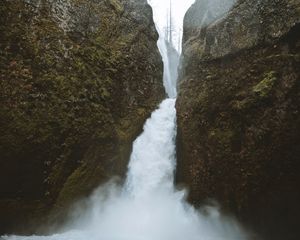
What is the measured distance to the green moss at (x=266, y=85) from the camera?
7.57 meters

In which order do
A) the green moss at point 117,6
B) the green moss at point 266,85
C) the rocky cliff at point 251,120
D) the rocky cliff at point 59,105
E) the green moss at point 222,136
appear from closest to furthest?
the rocky cliff at point 251,120, the green moss at point 266,85, the rocky cliff at point 59,105, the green moss at point 222,136, the green moss at point 117,6

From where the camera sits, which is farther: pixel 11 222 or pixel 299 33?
pixel 11 222

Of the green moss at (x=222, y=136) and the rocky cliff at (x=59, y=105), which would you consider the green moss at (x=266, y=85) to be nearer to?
the green moss at (x=222, y=136)

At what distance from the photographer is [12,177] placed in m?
7.65

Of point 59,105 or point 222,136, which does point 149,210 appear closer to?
point 222,136

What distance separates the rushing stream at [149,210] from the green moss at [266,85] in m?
3.33

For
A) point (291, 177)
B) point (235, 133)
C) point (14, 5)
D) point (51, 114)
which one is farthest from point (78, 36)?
point (291, 177)

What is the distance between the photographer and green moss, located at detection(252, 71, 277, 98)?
7566 mm

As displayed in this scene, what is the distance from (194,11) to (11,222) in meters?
11.5

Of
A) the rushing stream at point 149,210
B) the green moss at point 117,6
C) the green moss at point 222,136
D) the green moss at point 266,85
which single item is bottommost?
the rushing stream at point 149,210

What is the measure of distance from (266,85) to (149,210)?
4866mm

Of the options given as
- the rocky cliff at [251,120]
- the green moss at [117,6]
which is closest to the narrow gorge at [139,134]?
the rocky cliff at [251,120]

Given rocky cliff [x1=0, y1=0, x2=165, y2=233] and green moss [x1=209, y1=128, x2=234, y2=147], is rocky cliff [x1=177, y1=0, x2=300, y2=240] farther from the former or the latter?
rocky cliff [x1=0, y1=0, x2=165, y2=233]

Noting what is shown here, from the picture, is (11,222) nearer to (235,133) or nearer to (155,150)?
(155,150)
